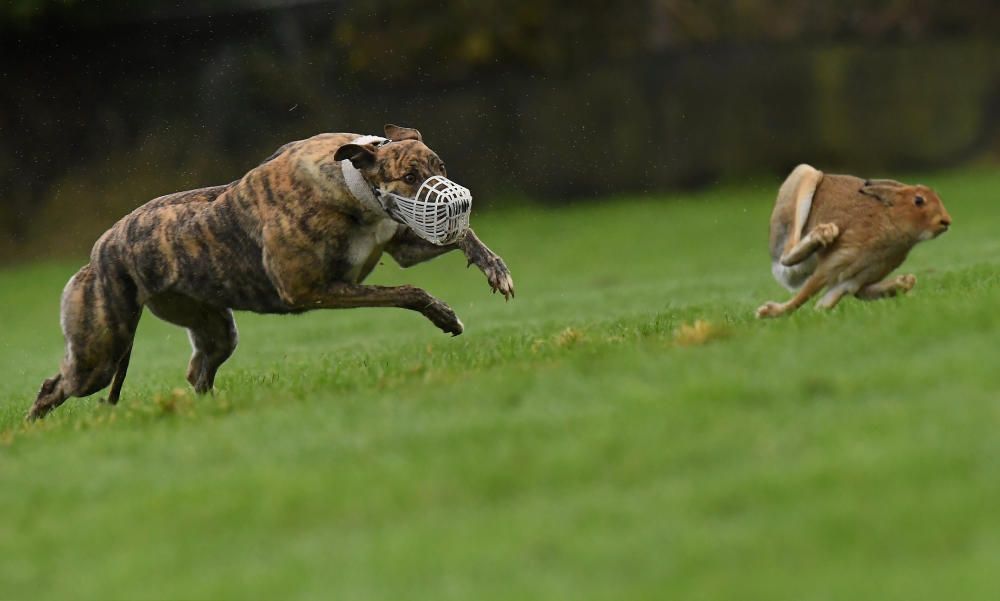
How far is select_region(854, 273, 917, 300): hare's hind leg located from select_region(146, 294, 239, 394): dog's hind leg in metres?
3.54

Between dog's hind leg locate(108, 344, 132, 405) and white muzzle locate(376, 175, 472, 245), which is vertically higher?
white muzzle locate(376, 175, 472, 245)

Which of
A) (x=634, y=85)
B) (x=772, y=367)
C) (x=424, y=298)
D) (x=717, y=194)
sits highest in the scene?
(x=772, y=367)

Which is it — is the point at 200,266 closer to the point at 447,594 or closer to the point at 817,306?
the point at 817,306

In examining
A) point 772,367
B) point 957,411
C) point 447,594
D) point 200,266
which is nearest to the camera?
point 447,594

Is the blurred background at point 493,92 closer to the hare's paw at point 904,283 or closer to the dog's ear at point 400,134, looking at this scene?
the dog's ear at point 400,134

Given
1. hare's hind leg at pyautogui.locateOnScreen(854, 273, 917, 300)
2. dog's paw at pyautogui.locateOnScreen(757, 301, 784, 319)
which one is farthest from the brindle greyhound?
hare's hind leg at pyautogui.locateOnScreen(854, 273, 917, 300)

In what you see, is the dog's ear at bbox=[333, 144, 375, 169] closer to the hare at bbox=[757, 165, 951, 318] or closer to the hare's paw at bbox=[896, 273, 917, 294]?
the hare at bbox=[757, 165, 951, 318]

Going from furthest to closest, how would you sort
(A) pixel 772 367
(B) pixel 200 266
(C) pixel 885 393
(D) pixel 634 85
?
(D) pixel 634 85
(B) pixel 200 266
(A) pixel 772 367
(C) pixel 885 393

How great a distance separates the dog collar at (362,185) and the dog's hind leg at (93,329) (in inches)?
61.8

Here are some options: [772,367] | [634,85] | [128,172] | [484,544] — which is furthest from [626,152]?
[484,544]

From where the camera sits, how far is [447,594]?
12.9 feet

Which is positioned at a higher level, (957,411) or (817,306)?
(957,411)

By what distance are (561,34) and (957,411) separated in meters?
19.2

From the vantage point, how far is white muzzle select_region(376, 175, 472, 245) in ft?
23.5
